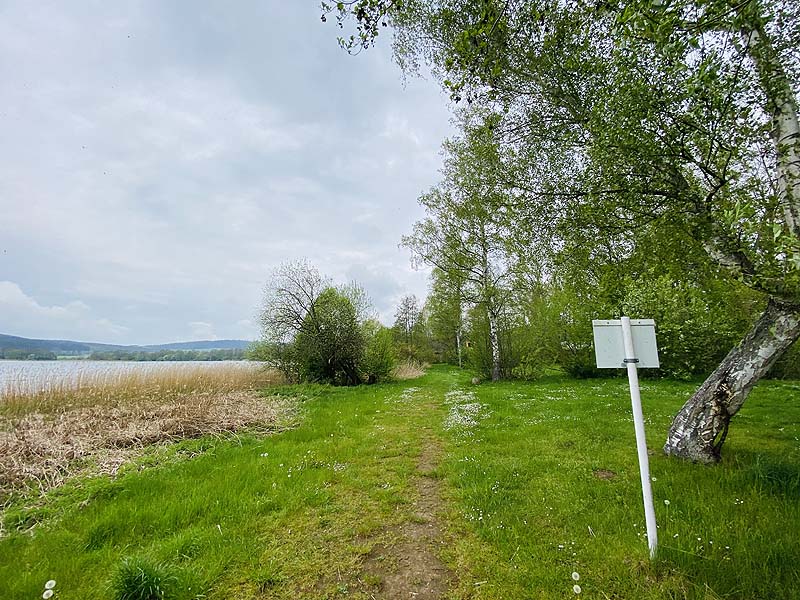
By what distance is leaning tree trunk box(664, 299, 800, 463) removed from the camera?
445 cm

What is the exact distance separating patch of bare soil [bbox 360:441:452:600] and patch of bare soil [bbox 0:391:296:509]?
467 cm

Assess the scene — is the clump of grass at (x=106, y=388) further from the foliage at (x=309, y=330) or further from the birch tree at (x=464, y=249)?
the birch tree at (x=464, y=249)

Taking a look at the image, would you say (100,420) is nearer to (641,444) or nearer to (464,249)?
(641,444)

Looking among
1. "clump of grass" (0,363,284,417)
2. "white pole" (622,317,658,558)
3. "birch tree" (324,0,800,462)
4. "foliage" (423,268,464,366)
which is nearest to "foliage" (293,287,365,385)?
"clump of grass" (0,363,284,417)

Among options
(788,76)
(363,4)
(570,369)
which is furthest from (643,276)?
(570,369)

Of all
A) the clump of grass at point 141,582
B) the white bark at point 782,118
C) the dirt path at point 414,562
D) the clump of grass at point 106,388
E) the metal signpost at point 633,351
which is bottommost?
the dirt path at point 414,562

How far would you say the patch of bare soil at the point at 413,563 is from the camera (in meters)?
2.78

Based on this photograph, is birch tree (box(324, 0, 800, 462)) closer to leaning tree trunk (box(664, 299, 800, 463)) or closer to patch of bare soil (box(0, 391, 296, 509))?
leaning tree trunk (box(664, 299, 800, 463))

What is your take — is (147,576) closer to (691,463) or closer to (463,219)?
(691,463)

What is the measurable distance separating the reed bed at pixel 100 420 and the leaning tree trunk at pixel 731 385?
26.7 feet

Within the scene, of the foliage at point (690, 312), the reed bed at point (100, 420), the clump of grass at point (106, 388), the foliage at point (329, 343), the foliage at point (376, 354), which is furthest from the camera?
the foliage at point (376, 354)

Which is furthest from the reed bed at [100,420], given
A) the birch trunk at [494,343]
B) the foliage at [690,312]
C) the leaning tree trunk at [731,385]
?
the birch trunk at [494,343]

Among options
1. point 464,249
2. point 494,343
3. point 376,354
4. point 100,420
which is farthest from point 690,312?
point 100,420

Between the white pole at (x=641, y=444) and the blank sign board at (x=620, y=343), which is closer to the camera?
the white pole at (x=641, y=444)
